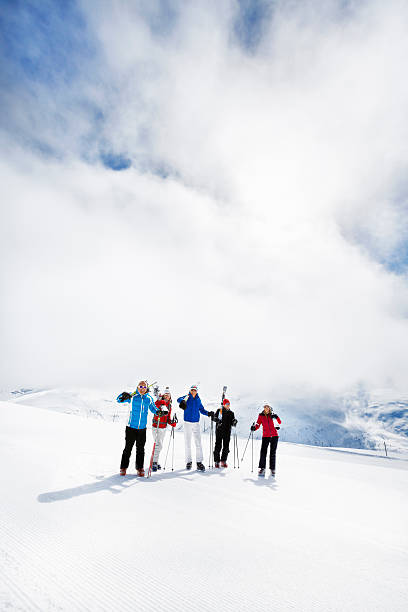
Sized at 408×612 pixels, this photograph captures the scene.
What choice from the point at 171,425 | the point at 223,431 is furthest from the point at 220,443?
the point at 171,425

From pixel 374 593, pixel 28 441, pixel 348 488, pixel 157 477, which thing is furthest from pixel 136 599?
pixel 28 441

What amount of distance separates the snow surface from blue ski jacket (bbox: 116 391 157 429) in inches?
52.9

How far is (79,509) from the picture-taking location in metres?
5.42

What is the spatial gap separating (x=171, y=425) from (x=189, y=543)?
19.5 feet

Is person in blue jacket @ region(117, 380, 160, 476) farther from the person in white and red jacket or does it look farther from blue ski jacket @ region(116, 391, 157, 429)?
the person in white and red jacket

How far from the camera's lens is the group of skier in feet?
28.9

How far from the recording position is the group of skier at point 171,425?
8.80 metres

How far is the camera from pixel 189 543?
4430mm

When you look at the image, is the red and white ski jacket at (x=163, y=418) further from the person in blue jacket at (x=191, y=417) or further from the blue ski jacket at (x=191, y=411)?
the blue ski jacket at (x=191, y=411)

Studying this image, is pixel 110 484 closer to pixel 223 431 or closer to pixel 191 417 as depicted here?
pixel 191 417

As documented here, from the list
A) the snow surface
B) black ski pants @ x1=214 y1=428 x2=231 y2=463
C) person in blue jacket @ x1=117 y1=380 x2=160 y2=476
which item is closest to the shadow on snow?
the snow surface

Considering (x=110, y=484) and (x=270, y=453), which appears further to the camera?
(x=270, y=453)

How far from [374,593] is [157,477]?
628 cm

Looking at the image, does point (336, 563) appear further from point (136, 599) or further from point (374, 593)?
point (136, 599)
